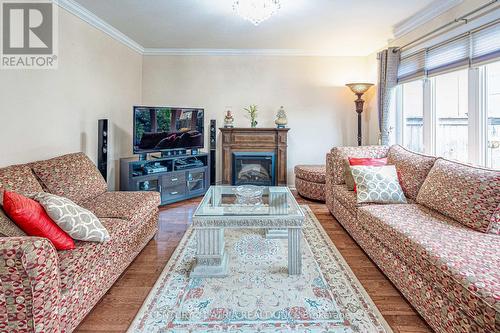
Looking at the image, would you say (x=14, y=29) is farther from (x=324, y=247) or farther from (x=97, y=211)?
(x=324, y=247)

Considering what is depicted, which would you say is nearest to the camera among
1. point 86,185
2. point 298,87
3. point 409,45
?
point 86,185

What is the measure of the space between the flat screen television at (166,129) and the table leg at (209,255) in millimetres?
2460

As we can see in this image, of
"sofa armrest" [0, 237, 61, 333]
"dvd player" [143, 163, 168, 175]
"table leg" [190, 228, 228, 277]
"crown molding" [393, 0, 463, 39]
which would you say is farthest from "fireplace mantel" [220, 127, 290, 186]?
"sofa armrest" [0, 237, 61, 333]

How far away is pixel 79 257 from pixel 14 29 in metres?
2.40

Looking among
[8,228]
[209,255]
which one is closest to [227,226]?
[209,255]

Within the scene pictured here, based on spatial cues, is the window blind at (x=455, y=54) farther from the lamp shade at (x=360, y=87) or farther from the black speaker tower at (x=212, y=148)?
the black speaker tower at (x=212, y=148)

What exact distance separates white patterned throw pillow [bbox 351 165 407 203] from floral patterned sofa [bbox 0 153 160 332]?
2.13 metres

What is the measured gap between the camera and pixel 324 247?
2855mm

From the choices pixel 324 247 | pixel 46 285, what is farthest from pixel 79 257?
pixel 324 247

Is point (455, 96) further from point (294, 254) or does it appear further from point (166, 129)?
point (166, 129)

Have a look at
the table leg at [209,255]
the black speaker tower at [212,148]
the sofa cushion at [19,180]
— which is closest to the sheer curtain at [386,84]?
the black speaker tower at [212,148]

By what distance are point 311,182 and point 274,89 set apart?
6.42ft

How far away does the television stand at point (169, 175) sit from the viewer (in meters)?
4.08

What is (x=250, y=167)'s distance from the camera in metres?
5.36
